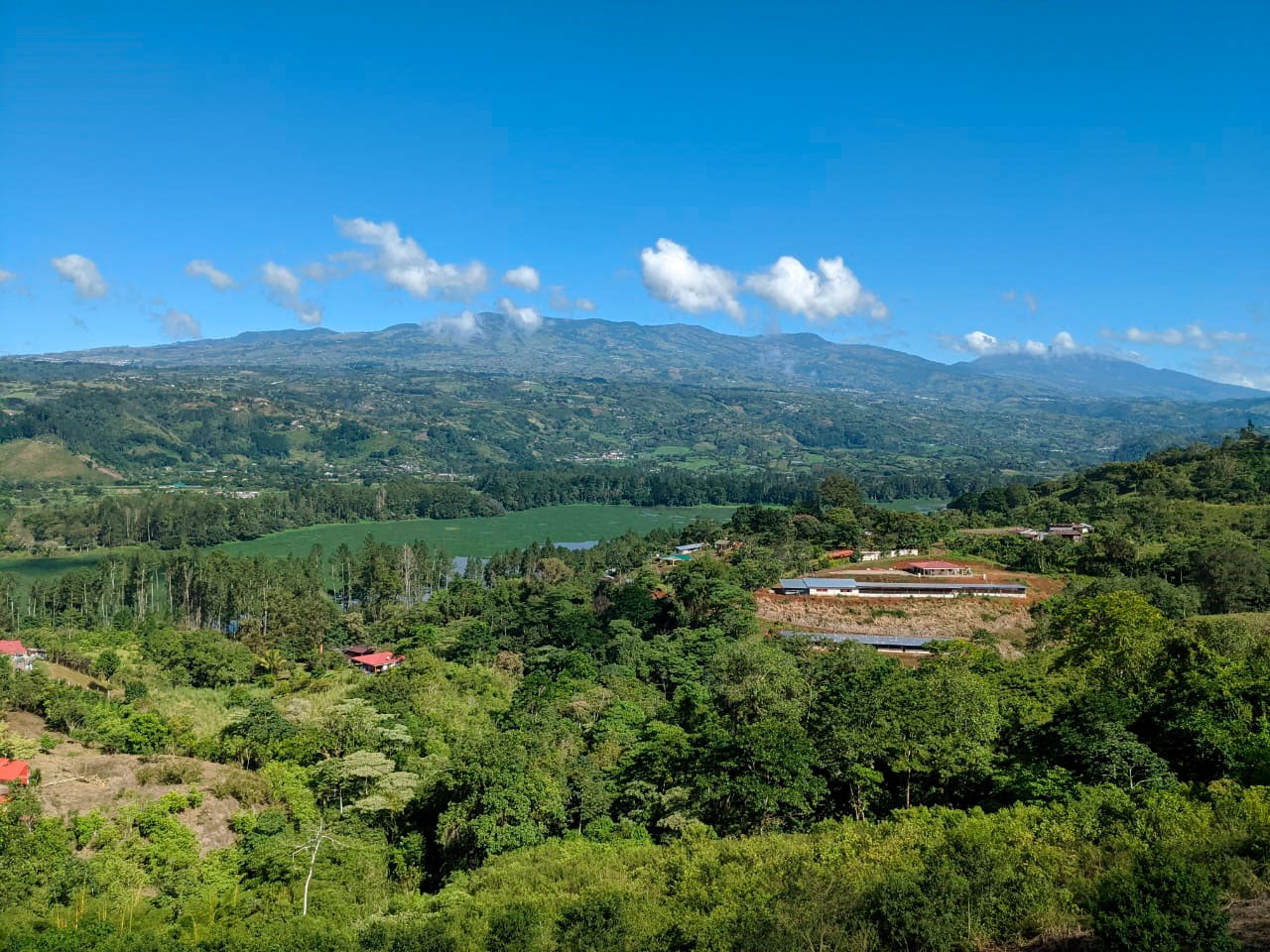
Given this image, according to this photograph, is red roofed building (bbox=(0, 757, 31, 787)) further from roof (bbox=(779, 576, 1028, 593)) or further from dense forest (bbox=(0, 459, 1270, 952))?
roof (bbox=(779, 576, 1028, 593))

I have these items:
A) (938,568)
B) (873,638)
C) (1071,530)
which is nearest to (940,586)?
(938,568)

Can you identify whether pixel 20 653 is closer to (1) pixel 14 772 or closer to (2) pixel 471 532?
(1) pixel 14 772

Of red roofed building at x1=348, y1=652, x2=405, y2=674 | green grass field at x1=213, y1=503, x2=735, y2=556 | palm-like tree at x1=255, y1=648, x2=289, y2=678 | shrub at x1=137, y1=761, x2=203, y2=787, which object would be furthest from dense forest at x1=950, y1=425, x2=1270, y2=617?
green grass field at x1=213, y1=503, x2=735, y2=556

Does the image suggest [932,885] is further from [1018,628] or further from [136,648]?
[136,648]

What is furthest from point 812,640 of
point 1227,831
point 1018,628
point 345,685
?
point 1227,831

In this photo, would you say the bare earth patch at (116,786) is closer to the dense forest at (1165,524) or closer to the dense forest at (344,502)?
the dense forest at (1165,524)

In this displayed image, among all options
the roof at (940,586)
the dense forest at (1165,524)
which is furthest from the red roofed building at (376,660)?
the dense forest at (1165,524)
